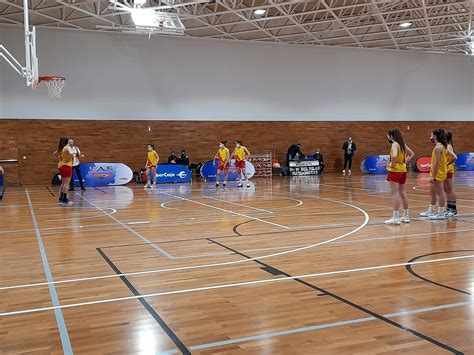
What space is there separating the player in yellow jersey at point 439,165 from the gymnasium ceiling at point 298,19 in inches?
479

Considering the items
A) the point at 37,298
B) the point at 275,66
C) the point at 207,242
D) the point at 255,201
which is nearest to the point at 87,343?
the point at 37,298

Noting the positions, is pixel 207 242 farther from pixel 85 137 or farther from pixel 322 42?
pixel 322 42

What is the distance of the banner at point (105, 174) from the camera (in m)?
21.7

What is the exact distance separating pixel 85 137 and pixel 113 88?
8.79 feet

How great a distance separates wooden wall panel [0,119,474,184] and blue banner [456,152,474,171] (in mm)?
1884

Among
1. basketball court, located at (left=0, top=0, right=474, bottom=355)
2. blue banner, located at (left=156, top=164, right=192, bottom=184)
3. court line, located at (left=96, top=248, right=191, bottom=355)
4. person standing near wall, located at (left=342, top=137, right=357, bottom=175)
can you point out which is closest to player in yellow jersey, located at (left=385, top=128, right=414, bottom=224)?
basketball court, located at (left=0, top=0, right=474, bottom=355)

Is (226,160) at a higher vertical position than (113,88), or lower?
lower

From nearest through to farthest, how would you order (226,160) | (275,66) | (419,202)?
(419,202), (226,160), (275,66)

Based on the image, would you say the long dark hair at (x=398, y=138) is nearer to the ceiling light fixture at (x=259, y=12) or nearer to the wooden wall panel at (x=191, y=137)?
the ceiling light fixture at (x=259, y=12)

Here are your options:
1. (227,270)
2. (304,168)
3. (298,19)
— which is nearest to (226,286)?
(227,270)

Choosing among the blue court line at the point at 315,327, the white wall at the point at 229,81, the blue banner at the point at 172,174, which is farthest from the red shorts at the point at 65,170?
the blue court line at the point at 315,327

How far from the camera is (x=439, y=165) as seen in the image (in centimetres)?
966

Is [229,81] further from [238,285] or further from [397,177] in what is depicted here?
[238,285]

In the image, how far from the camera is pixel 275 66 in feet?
88.1
